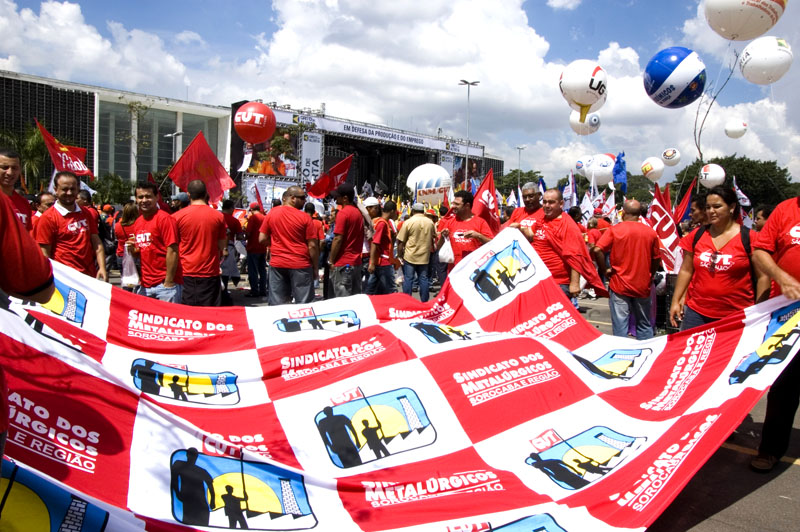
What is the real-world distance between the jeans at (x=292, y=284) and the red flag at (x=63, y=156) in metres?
4.14

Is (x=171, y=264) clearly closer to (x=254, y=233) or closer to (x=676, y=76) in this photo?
(x=254, y=233)

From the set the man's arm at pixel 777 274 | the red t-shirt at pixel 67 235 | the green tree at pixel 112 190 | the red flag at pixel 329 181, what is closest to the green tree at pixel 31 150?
the green tree at pixel 112 190

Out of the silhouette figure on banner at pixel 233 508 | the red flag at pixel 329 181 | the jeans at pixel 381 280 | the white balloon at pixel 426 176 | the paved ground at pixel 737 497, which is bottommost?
the paved ground at pixel 737 497

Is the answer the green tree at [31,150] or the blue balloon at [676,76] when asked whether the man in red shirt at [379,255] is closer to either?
the blue balloon at [676,76]

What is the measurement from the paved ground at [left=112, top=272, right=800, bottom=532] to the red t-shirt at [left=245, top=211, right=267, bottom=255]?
828 cm

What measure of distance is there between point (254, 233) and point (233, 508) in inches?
335

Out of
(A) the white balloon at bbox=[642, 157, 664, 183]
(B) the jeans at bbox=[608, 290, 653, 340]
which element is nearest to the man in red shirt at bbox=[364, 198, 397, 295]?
(B) the jeans at bbox=[608, 290, 653, 340]

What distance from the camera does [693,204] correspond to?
5.82 m

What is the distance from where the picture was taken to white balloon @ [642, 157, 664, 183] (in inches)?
798

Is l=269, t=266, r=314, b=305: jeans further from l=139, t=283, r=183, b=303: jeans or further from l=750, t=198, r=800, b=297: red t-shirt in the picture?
l=750, t=198, r=800, b=297: red t-shirt

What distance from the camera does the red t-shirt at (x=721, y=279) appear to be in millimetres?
4211

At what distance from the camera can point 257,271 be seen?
36.5ft

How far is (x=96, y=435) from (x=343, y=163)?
299 inches

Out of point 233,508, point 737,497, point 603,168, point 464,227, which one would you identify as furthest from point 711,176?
point 233,508
